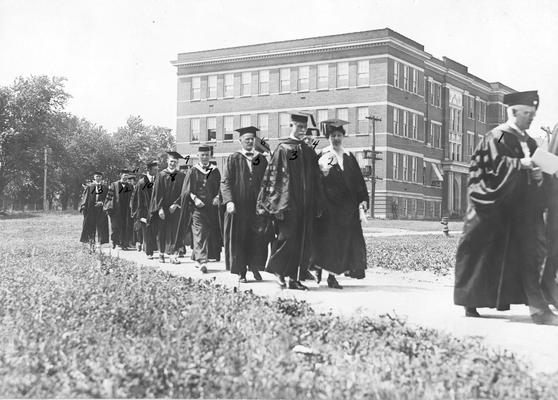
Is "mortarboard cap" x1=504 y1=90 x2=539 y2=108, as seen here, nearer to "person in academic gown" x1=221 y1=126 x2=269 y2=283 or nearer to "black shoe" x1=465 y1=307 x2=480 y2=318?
"black shoe" x1=465 y1=307 x2=480 y2=318

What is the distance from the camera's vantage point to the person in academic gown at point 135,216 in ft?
61.8

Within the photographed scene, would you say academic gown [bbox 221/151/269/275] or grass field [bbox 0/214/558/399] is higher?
academic gown [bbox 221/151/269/275]

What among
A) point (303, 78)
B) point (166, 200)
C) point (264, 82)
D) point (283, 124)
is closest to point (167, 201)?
point (166, 200)

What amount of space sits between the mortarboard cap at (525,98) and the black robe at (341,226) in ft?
11.1

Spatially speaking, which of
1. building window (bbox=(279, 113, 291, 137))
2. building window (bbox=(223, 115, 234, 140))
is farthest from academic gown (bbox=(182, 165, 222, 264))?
building window (bbox=(223, 115, 234, 140))

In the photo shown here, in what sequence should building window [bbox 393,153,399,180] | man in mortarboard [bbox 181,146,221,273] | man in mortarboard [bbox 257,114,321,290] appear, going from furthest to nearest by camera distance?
building window [bbox 393,153,399,180] → man in mortarboard [bbox 181,146,221,273] → man in mortarboard [bbox 257,114,321,290]

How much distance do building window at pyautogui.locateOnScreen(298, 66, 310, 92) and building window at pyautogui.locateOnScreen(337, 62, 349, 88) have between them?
259 cm

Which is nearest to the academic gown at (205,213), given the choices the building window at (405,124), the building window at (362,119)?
the building window at (362,119)

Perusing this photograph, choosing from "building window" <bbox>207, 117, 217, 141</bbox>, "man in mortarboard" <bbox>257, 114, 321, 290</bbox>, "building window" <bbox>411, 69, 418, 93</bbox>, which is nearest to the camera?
"man in mortarboard" <bbox>257, 114, 321, 290</bbox>

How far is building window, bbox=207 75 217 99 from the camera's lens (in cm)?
6169

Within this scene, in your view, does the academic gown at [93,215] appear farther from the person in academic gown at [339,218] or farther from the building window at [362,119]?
the building window at [362,119]

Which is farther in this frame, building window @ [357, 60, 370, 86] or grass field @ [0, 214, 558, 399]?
building window @ [357, 60, 370, 86]

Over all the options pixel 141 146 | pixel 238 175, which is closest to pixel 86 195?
pixel 238 175

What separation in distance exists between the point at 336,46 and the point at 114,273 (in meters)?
47.1
